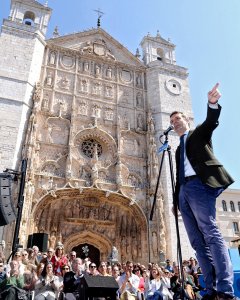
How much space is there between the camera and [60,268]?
5.99m

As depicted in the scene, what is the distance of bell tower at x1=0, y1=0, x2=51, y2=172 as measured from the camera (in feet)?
39.3

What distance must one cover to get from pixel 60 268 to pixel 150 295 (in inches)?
→ 78.0

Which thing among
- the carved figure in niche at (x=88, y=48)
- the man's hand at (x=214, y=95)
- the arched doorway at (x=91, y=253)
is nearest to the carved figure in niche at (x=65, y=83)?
the carved figure in niche at (x=88, y=48)

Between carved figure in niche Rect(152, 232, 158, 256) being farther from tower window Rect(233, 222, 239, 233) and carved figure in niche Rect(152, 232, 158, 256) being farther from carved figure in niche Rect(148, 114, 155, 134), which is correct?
tower window Rect(233, 222, 239, 233)

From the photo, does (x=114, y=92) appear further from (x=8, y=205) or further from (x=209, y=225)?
(x=209, y=225)

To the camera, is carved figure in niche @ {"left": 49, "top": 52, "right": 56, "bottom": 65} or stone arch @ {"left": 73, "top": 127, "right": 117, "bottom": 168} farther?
carved figure in niche @ {"left": 49, "top": 52, "right": 56, "bottom": 65}

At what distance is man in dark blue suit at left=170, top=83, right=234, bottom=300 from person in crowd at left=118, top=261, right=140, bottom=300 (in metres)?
3.86

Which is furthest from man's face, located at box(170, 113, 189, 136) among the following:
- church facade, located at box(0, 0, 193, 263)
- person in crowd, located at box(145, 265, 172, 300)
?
church facade, located at box(0, 0, 193, 263)

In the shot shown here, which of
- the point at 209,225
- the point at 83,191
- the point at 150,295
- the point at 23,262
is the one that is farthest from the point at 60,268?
the point at 83,191

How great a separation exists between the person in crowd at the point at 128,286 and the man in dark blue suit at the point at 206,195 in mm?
3864

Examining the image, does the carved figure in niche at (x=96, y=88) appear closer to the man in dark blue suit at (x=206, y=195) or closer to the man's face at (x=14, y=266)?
the man's face at (x=14, y=266)

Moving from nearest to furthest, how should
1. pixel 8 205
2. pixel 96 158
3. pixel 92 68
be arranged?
pixel 8 205 → pixel 96 158 → pixel 92 68

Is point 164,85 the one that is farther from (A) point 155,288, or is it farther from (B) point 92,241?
(A) point 155,288

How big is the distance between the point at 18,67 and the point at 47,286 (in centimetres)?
1171
